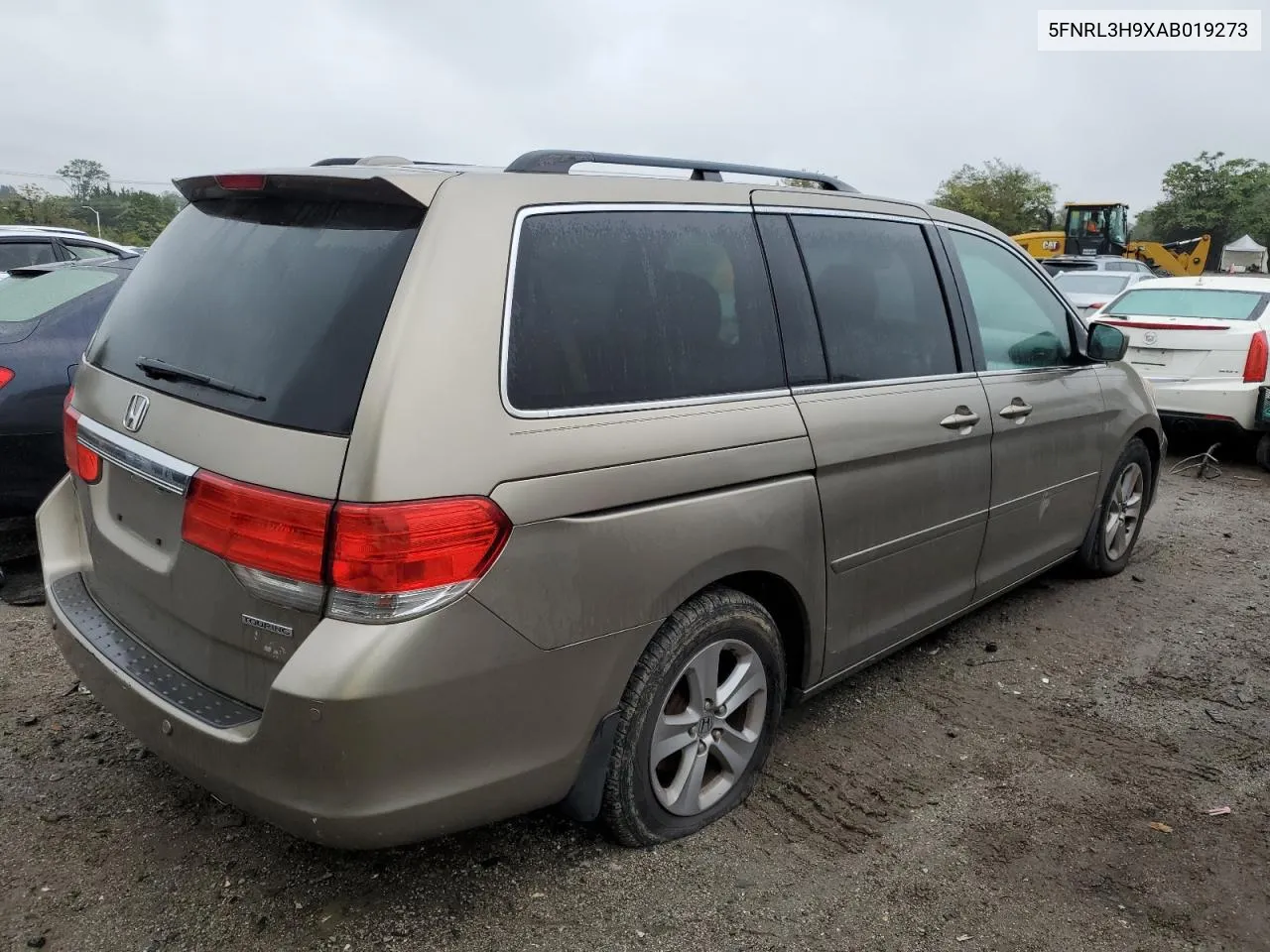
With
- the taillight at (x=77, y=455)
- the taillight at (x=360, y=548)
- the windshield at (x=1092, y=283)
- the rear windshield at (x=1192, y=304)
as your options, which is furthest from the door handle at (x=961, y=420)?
the windshield at (x=1092, y=283)

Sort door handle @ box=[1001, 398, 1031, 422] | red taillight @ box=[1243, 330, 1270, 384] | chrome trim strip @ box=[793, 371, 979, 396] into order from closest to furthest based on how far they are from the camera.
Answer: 1. chrome trim strip @ box=[793, 371, 979, 396]
2. door handle @ box=[1001, 398, 1031, 422]
3. red taillight @ box=[1243, 330, 1270, 384]

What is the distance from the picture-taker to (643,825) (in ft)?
8.57

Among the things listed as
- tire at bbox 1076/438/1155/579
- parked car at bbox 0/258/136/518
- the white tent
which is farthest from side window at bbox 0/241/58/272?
the white tent

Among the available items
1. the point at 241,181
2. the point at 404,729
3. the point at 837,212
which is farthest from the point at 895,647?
the point at 241,181

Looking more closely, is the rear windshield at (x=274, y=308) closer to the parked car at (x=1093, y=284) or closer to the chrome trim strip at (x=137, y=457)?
the chrome trim strip at (x=137, y=457)

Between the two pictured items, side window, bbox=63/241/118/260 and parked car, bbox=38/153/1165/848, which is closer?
parked car, bbox=38/153/1165/848

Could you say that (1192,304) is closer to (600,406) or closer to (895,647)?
(895,647)

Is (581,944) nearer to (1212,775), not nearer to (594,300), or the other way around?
(594,300)

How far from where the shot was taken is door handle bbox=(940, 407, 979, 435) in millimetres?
3364

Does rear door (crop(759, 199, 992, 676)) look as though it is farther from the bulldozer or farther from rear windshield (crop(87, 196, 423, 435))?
the bulldozer

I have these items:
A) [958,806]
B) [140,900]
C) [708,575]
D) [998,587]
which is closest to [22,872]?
[140,900]

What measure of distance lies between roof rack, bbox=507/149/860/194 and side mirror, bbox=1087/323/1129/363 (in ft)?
4.83

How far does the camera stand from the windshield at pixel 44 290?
475cm

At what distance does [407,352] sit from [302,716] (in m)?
0.77
